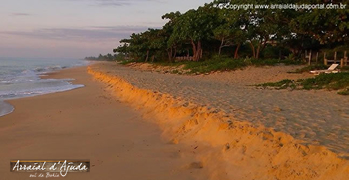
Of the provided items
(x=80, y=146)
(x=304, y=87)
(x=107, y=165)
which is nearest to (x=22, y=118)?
(x=80, y=146)

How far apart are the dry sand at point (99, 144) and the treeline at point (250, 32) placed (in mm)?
8248

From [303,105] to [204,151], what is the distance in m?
3.64

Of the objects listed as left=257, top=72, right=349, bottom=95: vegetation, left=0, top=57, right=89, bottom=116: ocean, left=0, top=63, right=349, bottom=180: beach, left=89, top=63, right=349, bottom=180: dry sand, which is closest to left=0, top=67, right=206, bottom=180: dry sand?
left=0, top=63, right=349, bottom=180: beach

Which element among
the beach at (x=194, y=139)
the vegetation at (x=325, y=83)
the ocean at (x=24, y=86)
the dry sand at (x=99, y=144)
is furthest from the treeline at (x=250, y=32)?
the ocean at (x=24, y=86)

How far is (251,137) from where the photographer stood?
181 inches

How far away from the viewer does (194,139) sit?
5500mm

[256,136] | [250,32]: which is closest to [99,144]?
[256,136]

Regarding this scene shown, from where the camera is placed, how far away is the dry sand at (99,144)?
4293 mm

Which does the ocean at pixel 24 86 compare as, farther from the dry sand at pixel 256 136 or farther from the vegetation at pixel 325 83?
the vegetation at pixel 325 83

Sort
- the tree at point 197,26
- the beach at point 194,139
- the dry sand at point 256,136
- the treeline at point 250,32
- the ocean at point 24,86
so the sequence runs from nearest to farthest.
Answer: the dry sand at point 256,136
the beach at point 194,139
the treeline at point 250,32
the ocean at point 24,86
the tree at point 197,26

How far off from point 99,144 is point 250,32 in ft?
74.6

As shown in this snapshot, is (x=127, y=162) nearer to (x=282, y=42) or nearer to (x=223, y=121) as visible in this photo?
(x=223, y=121)

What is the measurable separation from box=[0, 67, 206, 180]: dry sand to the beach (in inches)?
0.6

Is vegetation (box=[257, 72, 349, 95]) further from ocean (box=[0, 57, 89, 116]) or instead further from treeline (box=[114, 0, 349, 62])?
ocean (box=[0, 57, 89, 116])
